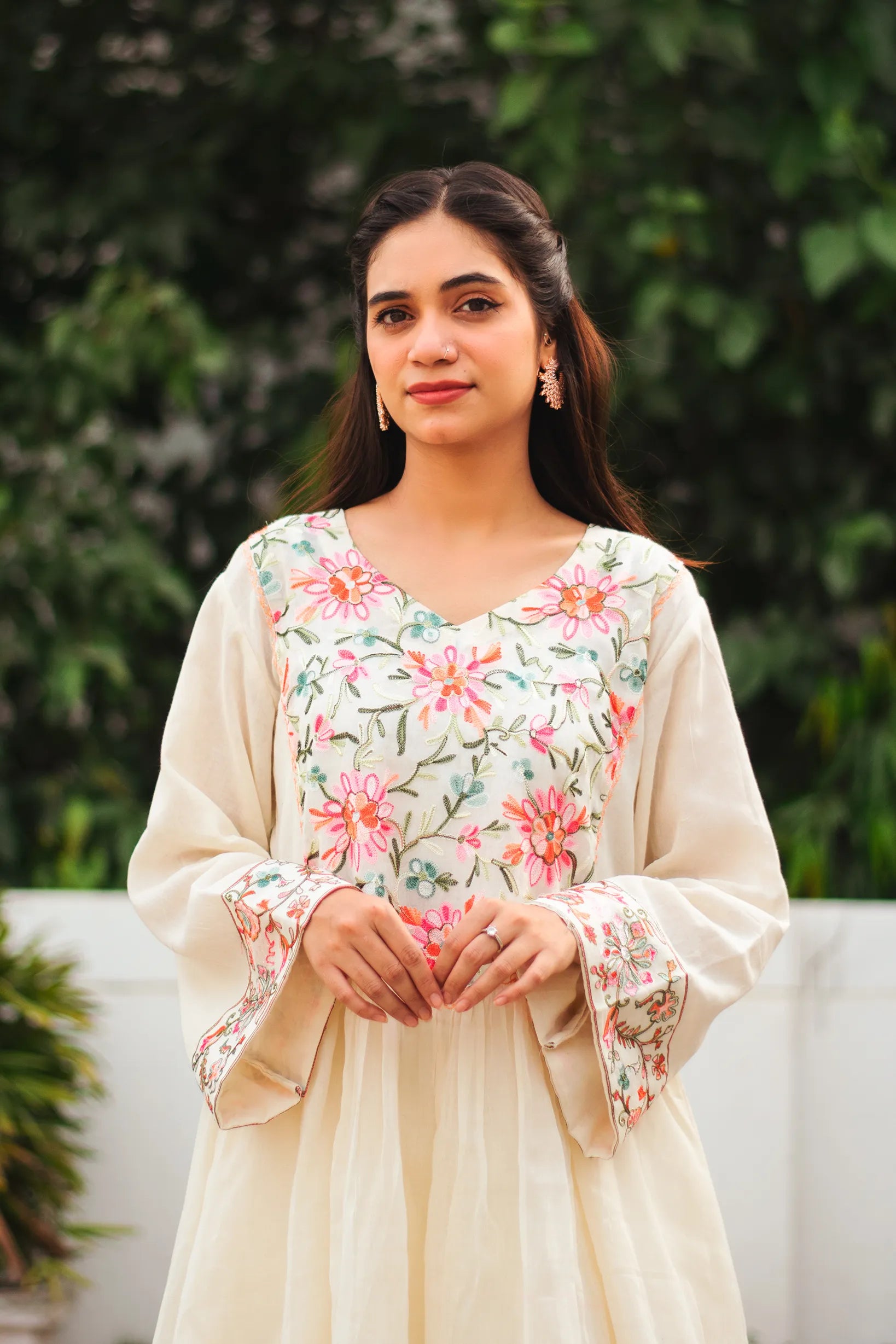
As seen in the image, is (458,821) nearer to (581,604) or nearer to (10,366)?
A: (581,604)

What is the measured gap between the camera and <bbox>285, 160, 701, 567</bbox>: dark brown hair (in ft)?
5.16

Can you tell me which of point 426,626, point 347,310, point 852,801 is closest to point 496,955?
point 426,626

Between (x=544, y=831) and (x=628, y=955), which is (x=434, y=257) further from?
(x=628, y=955)

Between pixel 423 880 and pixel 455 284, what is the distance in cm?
56

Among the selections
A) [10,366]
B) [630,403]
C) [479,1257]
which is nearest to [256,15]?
[10,366]

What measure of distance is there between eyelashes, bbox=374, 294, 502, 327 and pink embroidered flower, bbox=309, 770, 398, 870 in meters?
0.43

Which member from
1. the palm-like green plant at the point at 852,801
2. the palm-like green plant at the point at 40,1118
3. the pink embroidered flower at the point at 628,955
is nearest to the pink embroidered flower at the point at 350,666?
the pink embroidered flower at the point at 628,955

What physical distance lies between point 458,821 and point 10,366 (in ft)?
8.32

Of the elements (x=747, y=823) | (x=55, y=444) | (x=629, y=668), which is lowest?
(x=747, y=823)

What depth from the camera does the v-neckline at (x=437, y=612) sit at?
1.52m

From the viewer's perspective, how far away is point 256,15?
382 centimetres

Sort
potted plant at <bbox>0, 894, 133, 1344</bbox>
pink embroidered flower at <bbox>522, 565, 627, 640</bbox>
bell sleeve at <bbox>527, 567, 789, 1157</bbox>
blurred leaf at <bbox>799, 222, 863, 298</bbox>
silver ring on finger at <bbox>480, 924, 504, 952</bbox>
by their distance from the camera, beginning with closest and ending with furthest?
silver ring on finger at <bbox>480, 924, 504, 952</bbox>
bell sleeve at <bbox>527, 567, 789, 1157</bbox>
pink embroidered flower at <bbox>522, 565, 627, 640</bbox>
potted plant at <bbox>0, 894, 133, 1344</bbox>
blurred leaf at <bbox>799, 222, 863, 298</bbox>

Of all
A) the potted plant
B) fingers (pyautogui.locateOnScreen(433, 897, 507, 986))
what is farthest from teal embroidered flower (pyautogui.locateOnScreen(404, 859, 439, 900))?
the potted plant

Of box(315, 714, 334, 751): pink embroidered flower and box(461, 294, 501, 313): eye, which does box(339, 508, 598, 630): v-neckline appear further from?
box(461, 294, 501, 313): eye
